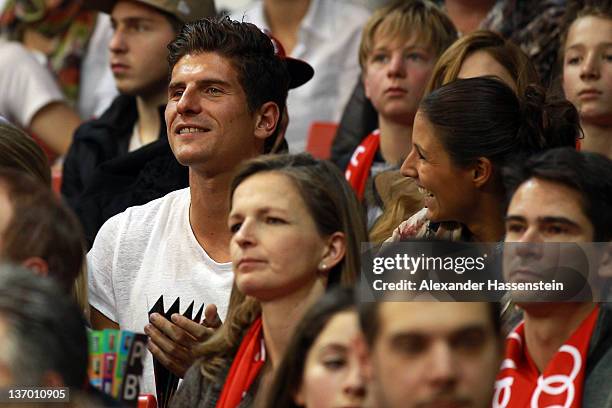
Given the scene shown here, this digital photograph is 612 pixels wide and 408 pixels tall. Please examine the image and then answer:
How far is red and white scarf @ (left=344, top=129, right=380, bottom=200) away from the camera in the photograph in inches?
270

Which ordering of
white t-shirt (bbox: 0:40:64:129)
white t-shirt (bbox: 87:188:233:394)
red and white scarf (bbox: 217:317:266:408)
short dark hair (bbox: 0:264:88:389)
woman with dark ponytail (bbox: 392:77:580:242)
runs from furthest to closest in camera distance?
white t-shirt (bbox: 0:40:64:129) < white t-shirt (bbox: 87:188:233:394) < woman with dark ponytail (bbox: 392:77:580:242) < red and white scarf (bbox: 217:317:266:408) < short dark hair (bbox: 0:264:88:389)

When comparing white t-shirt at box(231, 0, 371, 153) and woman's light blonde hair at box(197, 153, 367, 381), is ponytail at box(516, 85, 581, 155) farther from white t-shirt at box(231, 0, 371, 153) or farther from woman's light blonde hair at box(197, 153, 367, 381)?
white t-shirt at box(231, 0, 371, 153)

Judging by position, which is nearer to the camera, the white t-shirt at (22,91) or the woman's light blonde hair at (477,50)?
the woman's light blonde hair at (477,50)

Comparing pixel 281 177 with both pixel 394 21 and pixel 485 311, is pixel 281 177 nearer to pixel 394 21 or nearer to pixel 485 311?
pixel 485 311

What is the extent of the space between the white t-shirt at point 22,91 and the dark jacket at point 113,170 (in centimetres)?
85

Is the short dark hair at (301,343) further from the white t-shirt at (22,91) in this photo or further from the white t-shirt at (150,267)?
the white t-shirt at (22,91)

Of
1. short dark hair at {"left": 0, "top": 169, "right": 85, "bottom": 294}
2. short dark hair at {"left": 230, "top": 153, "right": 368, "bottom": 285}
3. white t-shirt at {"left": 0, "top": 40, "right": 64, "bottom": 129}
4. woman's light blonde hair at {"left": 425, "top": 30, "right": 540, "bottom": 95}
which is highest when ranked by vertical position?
white t-shirt at {"left": 0, "top": 40, "right": 64, "bottom": 129}

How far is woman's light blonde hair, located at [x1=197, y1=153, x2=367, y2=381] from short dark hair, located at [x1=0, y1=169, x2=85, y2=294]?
582mm

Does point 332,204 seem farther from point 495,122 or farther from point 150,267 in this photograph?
point 150,267

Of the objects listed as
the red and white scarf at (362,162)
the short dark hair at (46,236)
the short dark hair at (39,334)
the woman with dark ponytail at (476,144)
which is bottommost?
the short dark hair at (39,334)

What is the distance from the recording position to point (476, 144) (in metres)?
5.52

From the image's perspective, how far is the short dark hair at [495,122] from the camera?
5512 mm

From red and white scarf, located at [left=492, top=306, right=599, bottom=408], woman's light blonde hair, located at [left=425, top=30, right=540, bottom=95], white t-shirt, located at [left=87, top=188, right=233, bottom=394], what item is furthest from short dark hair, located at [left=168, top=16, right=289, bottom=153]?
red and white scarf, located at [left=492, top=306, right=599, bottom=408]

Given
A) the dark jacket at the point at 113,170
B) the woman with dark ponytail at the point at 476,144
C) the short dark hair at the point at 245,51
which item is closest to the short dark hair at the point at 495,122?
the woman with dark ponytail at the point at 476,144
